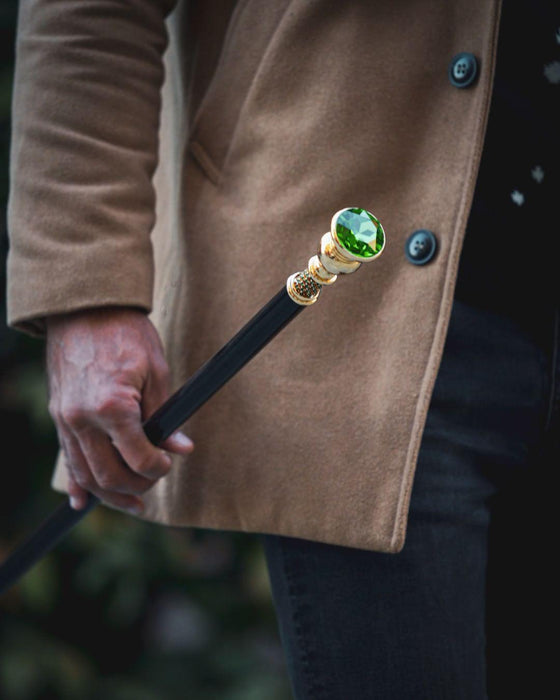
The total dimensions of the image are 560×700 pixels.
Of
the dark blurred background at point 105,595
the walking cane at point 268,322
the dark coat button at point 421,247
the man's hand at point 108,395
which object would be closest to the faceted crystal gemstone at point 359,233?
the walking cane at point 268,322

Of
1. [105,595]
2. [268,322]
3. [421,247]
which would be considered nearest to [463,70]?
[421,247]

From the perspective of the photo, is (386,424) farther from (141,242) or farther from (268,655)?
(268,655)

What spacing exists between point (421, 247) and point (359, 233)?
0.16 m

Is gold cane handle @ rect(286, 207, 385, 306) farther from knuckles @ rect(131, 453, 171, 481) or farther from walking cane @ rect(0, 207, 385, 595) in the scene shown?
knuckles @ rect(131, 453, 171, 481)

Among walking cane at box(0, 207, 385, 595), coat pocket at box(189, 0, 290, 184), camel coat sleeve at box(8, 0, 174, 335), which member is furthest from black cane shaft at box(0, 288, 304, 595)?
coat pocket at box(189, 0, 290, 184)

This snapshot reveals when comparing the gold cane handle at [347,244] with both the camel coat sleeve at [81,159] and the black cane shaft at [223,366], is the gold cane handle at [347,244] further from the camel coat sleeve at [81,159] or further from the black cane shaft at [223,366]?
the camel coat sleeve at [81,159]

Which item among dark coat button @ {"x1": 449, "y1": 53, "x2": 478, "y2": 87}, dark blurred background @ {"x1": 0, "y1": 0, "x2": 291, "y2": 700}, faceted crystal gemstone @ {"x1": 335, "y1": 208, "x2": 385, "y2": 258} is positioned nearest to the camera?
faceted crystal gemstone @ {"x1": 335, "y1": 208, "x2": 385, "y2": 258}

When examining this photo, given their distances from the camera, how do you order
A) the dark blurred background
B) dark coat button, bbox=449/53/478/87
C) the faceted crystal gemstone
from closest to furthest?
the faceted crystal gemstone < dark coat button, bbox=449/53/478/87 < the dark blurred background

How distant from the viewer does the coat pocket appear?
2.66ft

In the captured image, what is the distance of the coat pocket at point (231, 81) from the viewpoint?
0.81 meters

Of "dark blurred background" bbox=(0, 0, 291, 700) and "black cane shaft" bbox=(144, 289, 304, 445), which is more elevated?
"black cane shaft" bbox=(144, 289, 304, 445)

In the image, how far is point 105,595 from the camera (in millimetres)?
2170

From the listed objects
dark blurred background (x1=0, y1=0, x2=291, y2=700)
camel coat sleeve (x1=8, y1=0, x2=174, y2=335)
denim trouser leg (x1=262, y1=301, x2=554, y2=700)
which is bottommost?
dark blurred background (x1=0, y1=0, x2=291, y2=700)

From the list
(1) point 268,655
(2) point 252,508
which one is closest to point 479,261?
(2) point 252,508
